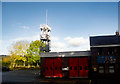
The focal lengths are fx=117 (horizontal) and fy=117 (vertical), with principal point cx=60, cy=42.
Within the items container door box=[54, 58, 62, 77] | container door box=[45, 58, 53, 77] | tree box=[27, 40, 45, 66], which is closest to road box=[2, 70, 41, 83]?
container door box=[45, 58, 53, 77]

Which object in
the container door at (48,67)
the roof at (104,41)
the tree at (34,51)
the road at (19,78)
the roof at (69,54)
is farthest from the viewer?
the tree at (34,51)

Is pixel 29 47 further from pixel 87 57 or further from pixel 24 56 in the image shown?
pixel 87 57

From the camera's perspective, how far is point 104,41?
20328 millimetres


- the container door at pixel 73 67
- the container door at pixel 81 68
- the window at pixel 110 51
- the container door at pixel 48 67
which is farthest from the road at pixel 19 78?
the window at pixel 110 51

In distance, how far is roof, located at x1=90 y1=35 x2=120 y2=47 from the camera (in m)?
19.8

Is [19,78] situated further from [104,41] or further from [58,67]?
[104,41]

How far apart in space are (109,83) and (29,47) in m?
32.0

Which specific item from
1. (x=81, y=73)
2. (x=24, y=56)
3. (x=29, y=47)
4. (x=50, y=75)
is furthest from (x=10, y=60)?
(x=81, y=73)

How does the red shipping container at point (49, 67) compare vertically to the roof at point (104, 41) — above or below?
below

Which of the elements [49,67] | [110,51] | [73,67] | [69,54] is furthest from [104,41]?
[49,67]

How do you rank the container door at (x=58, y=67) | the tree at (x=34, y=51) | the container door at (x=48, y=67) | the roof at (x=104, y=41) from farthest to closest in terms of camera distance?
the tree at (x=34, y=51)
the container door at (x=48, y=67)
the container door at (x=58, y=67)
the roof at (x=104, y=41)

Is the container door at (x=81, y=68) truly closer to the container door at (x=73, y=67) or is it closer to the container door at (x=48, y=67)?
the container door at (x=73, y=67)

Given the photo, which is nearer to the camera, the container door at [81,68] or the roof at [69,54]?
the container door at [81,68]

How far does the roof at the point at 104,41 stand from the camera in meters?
19.8
